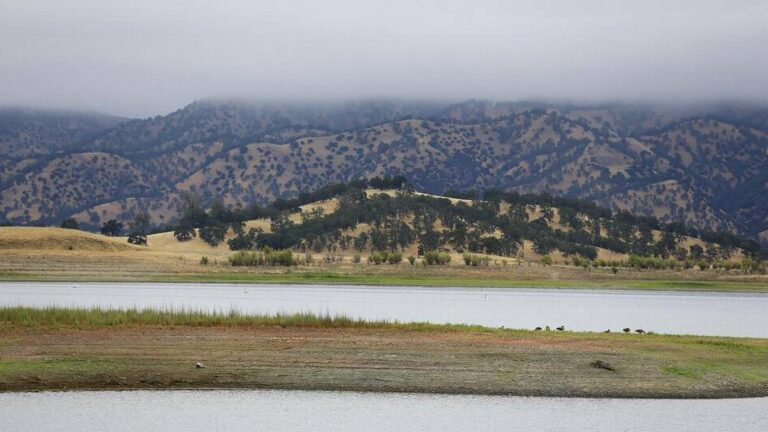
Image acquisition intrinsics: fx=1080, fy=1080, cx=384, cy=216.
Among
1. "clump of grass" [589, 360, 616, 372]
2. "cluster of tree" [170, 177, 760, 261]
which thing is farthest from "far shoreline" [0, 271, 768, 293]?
"clump of grass" [589, 360, 616, 372]

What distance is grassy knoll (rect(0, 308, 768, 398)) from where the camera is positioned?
3055 cm

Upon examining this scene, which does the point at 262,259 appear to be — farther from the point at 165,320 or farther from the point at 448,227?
the point at 165,320

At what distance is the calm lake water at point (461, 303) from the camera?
53.4m

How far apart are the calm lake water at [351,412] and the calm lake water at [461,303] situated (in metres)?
15.2

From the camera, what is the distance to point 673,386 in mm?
30875

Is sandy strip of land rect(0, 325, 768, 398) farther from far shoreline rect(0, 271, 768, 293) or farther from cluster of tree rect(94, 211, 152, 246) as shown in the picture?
cluster of tree rect(94, 211, 152, 246)

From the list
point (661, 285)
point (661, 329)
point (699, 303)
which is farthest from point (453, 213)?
point (661, 329)

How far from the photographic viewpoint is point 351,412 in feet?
90.2

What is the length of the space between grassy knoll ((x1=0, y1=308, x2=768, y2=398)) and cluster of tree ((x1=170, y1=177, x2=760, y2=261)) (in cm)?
8302

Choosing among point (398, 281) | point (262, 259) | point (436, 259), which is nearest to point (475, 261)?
point (436, 259)

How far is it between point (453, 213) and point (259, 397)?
393ft

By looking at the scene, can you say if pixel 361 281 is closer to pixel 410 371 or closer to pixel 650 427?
pixel 410 371

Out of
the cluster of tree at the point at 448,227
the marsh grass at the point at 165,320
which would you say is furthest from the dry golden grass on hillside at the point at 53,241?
the marsh grass at the point at 165,320

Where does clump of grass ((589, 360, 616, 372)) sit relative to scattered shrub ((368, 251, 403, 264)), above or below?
below
